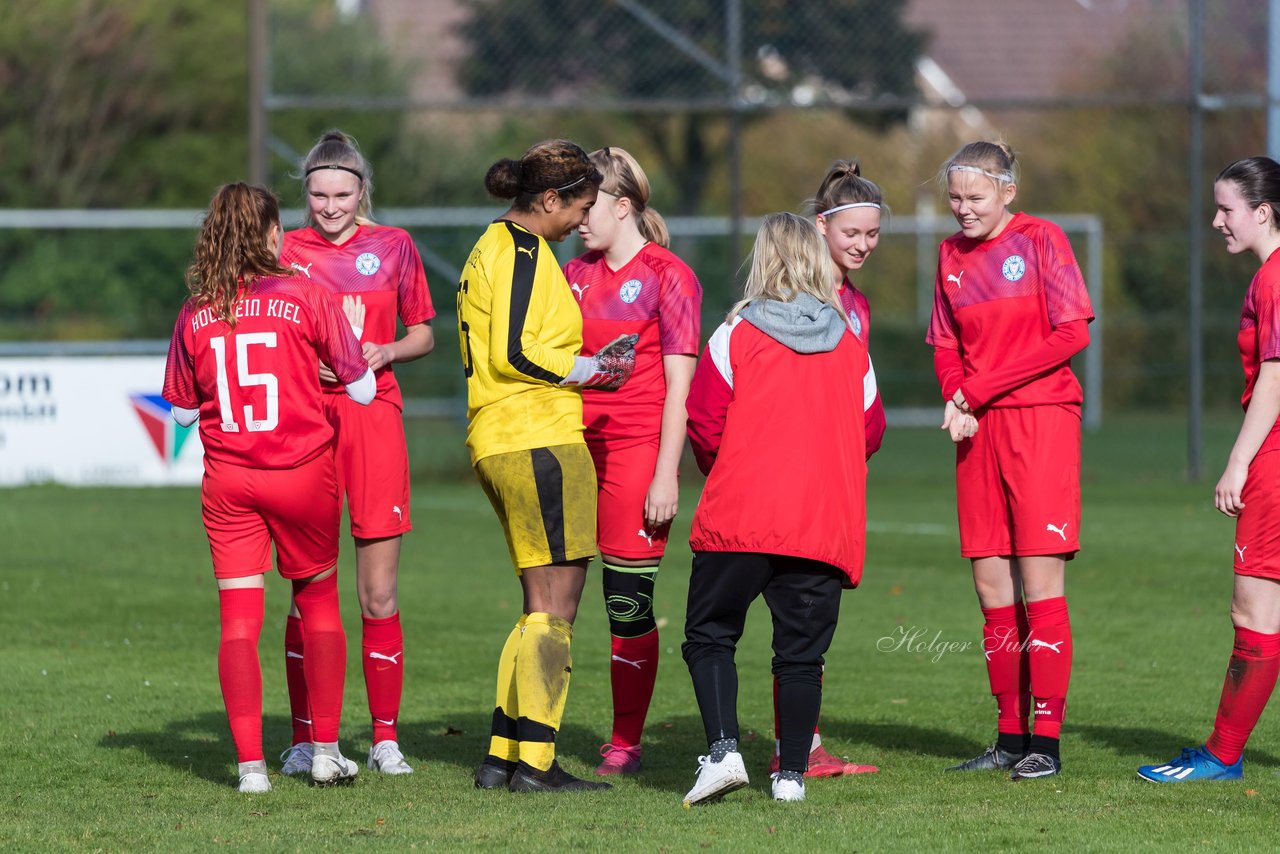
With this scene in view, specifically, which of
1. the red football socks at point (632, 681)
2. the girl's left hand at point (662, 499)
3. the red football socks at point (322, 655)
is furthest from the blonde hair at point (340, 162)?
the red football socks at point (632, 681)

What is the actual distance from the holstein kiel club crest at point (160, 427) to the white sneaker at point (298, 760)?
1117 cm

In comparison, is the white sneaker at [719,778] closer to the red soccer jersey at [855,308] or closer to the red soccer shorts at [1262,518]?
the red soccer jersey at [855,308]

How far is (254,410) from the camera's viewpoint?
5484mm

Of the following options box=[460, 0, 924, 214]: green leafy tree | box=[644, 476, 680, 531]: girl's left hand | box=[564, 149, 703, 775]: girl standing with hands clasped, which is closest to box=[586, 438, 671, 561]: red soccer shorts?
box=[564, 149, 703, 775]: girl standing with hands clasped

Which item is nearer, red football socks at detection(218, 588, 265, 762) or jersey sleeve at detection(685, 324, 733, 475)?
jersey sleeve at detection(685, 324, 733, 475)

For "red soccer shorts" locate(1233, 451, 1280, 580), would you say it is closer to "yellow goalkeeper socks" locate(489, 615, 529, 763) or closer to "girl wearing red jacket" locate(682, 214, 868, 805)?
"girl wearing red jacket" locate(682, 214, 868, 805)

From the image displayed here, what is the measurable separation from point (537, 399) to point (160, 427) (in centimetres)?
1213

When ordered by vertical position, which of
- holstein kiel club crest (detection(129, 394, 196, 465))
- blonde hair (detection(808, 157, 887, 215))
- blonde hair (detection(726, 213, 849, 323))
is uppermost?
blonde hair (detection(808, 157, 887, 215))

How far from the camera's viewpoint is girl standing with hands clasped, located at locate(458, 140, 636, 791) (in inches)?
217

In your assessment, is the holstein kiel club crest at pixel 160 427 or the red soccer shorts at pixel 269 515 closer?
the red soccer shorts at pixel 269 515

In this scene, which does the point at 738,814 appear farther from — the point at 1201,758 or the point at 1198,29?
the point at 1198,29

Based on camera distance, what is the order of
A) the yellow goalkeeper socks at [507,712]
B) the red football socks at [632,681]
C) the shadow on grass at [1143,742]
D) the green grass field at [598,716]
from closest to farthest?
the green grass field at [598,716] → the yellow goalkeeper socks at [507,712] → the red football socks at [632,681] → the shadow on grass at [1143,742]

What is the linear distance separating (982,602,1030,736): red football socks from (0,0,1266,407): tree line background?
1094 centimetres

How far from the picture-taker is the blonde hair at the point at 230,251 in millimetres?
5508
